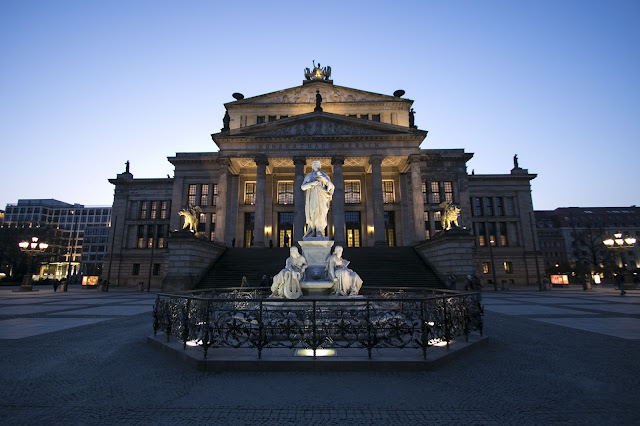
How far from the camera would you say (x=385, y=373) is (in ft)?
17.7

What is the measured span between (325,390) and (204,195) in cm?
4052

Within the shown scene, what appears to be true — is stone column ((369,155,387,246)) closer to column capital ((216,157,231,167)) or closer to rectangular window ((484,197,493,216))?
column capital ((216,157,231,167))

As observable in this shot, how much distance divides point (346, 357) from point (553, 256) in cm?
10103

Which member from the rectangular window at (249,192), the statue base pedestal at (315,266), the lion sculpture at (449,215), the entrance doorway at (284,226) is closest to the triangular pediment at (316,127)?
the rectangular window at (249,192)

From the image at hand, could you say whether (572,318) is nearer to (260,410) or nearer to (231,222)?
(260,410)

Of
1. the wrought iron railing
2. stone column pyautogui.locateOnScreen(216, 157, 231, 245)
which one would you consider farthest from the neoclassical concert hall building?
the wrought iron railing

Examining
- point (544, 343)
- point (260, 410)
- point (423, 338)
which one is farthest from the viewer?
point (544, 343)

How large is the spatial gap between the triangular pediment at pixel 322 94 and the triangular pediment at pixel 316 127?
8.17 m

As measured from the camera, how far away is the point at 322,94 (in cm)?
4256

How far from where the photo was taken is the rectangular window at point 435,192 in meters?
40.8

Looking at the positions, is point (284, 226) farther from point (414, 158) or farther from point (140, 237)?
point (140, 237)

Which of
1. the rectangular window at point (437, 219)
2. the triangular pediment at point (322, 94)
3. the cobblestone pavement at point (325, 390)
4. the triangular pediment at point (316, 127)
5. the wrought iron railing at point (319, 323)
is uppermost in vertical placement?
the triangular pediment at point (322, 94)

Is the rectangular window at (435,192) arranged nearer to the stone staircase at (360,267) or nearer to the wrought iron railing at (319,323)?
the stone staircase at (360,267)


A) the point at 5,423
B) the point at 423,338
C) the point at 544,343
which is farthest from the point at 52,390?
the point at 544,343
